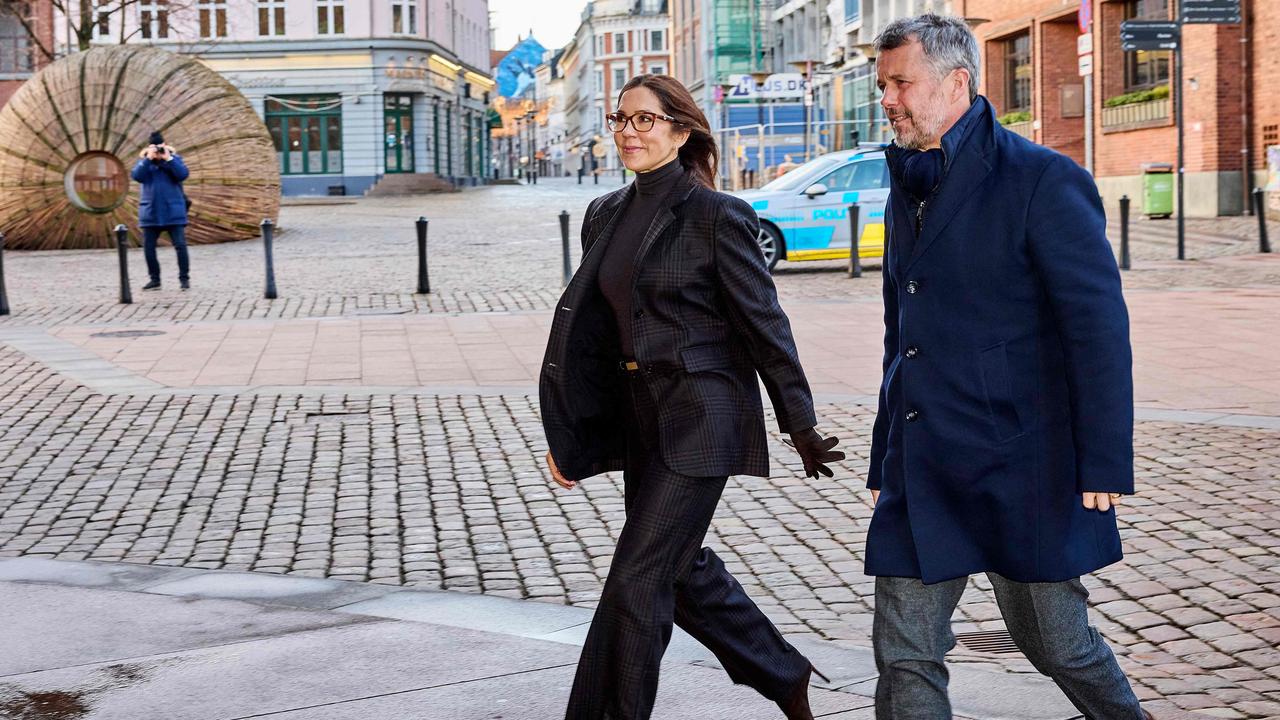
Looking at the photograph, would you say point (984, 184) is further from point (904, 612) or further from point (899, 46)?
point (904, 612)

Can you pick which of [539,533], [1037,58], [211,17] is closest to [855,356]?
[539,533]

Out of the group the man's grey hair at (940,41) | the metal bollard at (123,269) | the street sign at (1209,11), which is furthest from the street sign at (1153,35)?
the man's grey hair at (940,41)

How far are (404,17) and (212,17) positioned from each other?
7.24 metres

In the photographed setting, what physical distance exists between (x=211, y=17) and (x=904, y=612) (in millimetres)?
61102

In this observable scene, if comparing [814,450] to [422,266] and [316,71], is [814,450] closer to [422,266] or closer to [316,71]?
[422,266]

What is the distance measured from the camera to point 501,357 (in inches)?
462

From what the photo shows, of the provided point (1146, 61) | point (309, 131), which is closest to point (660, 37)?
point (309, 131)

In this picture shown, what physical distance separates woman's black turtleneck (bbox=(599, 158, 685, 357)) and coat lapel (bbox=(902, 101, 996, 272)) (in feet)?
2.52

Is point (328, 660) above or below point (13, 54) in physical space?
below

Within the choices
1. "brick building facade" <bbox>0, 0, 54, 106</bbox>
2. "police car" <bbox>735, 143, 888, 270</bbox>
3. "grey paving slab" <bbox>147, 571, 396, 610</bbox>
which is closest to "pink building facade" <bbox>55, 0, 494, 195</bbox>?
"brick building facade" <bbox>0, 0, 54, 106</bbox>

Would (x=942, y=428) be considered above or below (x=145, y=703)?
above

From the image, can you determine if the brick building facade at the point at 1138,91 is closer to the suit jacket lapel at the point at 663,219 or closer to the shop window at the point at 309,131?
the suit jacket lapel at the point at 663,219

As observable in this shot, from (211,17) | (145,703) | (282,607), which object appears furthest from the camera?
(211,17)

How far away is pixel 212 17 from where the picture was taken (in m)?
60.4
